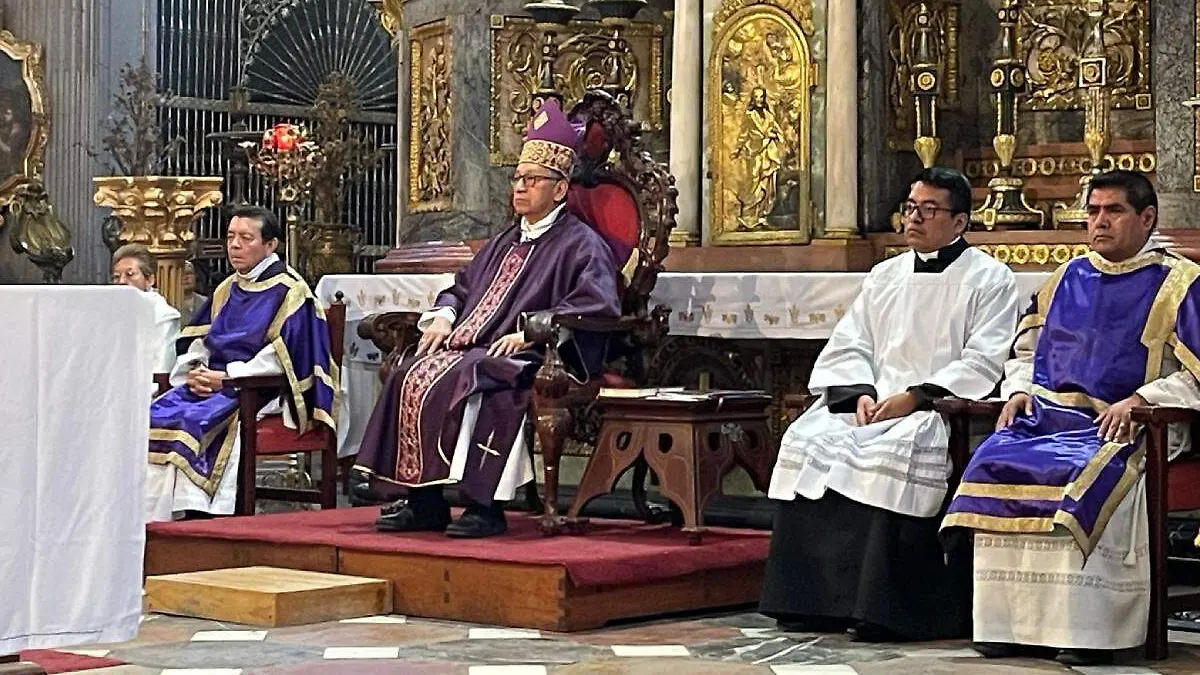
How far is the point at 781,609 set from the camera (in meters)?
6.50

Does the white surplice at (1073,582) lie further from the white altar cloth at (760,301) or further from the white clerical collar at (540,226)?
the white clerical collar at (540,226)

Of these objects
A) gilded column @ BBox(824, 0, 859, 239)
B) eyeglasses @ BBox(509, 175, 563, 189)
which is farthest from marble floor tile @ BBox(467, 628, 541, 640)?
gilded column @ BBox(824, 0, 859, 239)

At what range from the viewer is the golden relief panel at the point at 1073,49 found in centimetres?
887

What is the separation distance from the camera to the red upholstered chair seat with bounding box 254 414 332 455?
8586mm

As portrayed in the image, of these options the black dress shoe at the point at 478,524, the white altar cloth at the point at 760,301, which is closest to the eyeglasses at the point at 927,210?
the white altar cloth at the point at 760,301

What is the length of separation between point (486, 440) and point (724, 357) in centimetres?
185

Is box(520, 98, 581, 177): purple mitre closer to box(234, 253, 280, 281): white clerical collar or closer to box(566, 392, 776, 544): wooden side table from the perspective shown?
box(566, 392, 776, 544): wooden side table

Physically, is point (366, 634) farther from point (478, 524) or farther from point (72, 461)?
point (72, 461)

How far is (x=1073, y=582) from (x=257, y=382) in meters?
3.70

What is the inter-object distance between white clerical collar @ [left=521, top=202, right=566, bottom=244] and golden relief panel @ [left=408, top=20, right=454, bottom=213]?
246cm

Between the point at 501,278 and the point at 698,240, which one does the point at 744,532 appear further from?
the point at 698,240

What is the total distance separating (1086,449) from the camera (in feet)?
19.6

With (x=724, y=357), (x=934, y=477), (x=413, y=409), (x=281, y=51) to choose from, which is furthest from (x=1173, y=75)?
(x=281, y=51)

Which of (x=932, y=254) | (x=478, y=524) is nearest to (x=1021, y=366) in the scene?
(x=932, y=254)
